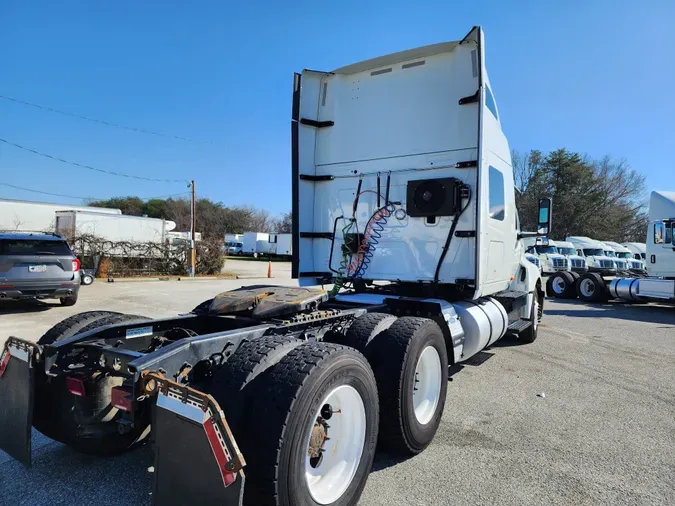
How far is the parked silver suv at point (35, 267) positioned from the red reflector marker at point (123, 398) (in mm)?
8799

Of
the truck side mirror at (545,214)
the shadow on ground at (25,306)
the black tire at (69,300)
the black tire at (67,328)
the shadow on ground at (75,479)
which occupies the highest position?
the truck side mirror at (545,214)

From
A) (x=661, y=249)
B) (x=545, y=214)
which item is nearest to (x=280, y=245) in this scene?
(x=661, y=249)

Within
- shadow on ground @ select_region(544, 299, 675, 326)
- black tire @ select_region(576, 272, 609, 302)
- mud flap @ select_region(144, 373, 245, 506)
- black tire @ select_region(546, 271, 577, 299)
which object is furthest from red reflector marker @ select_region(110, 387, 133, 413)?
black tire @ select_region(546, 271, 577, 299)

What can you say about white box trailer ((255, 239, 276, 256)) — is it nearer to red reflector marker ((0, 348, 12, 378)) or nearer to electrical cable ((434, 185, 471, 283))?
electrical cable ((434, 185, 471, 283))

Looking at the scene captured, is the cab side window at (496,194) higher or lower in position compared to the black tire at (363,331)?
higher

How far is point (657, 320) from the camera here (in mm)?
11438

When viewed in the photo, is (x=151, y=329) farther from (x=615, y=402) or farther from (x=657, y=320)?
(x=657, y=320)

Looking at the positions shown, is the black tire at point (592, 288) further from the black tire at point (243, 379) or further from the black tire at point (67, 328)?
the black tire at point (67, 328)

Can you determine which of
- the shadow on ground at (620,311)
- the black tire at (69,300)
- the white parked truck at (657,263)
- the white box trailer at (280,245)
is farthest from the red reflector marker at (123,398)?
the white box trailer at (280,245)

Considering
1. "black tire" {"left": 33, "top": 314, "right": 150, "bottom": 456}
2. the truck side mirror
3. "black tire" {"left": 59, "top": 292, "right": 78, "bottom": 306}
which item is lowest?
"black tire" {"left": 59, "top": 292, "right": 78, "bottom": 306}

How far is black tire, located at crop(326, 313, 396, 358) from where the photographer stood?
352 cm

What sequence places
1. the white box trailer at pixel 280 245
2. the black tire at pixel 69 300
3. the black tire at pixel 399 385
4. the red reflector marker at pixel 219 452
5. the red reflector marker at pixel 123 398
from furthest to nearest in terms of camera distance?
the white box trailer at pixel 280 245 → the black tire at pixel 69 300 → the black tire at pixel 399 385 → the red reflector marker at pixel 123 398 → the red reflector marker at pixel 219 452

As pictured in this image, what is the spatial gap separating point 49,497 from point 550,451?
11.9ft

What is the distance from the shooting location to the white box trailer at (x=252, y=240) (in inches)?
1988
